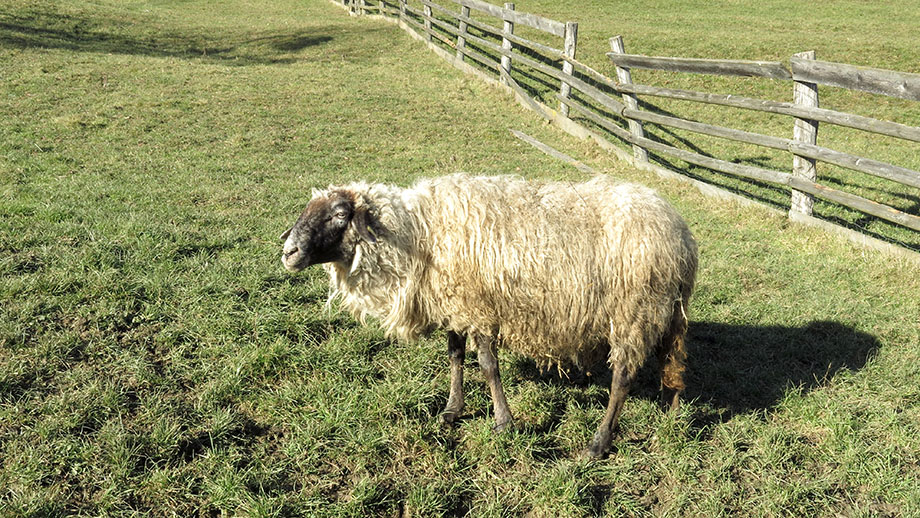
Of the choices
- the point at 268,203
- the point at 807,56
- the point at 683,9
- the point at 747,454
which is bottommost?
the point at 747,454

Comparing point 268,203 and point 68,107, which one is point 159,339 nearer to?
point 268,203

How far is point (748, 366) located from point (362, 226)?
3079mm

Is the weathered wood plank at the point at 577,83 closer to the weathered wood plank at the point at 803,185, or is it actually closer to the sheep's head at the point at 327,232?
the weathered wood plank at the point at 803,185

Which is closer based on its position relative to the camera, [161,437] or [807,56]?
[161,437]

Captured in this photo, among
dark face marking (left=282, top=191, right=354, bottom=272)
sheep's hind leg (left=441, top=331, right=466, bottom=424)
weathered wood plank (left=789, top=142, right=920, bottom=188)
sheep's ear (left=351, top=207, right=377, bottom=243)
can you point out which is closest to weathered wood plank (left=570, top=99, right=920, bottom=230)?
weathered wood plank (left=789, top=142, right=920, bottom=188)

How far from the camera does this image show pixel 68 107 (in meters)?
10.6

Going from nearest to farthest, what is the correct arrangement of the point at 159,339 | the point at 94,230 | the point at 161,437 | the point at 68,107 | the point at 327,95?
the point at 161,437
the point at 159,339
the point at 94,230
the point at 68,107
the point at 327,95

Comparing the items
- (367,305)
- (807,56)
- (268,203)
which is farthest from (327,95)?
(367,305)

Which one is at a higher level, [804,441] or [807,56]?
[807,56]

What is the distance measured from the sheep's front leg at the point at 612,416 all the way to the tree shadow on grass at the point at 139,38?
14857 millimetres

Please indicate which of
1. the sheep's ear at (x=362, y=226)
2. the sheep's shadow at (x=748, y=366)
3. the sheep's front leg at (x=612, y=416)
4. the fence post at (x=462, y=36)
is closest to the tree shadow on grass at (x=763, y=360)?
the sheep's shadow at (x=748, y=366)

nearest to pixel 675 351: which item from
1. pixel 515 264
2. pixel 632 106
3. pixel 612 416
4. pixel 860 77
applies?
pixel 612 416

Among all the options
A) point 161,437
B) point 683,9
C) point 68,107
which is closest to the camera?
point 161,437

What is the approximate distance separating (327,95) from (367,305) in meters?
10.3
